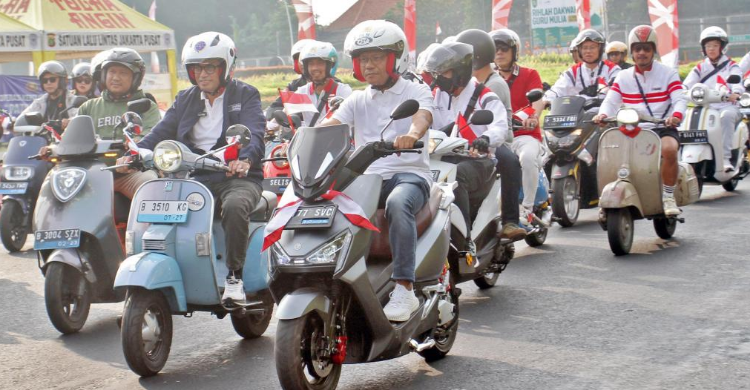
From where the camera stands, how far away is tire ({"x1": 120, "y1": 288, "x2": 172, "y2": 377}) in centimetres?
586

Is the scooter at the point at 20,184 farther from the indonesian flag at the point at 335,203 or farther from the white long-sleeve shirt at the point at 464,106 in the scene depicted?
the indonesian flag at the point at 335,203

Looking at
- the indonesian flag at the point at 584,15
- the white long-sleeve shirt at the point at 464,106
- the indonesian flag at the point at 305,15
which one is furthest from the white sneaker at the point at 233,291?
the indonesian flag at the point at 584,15

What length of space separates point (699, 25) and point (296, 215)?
5441cm

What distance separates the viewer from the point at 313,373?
5.17 m

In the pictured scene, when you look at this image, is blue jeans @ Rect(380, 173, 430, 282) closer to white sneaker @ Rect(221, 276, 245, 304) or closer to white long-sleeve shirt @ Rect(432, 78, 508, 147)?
white sneaker @ Rect(221, 276, 245, 304)

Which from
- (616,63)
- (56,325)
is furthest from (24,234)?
(616,63)

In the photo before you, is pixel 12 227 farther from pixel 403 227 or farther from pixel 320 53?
pixel 403 227

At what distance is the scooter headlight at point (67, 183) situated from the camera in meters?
7.36

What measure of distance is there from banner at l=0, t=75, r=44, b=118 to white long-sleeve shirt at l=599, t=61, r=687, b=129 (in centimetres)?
1407

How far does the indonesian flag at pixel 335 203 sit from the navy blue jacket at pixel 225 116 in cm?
179

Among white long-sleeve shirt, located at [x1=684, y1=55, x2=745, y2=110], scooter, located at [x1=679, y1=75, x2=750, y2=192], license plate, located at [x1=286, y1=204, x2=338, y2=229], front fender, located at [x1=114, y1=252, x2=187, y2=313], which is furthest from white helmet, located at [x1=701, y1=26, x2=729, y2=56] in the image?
license plate, located at [x1=286, y1=204, x2=338, y2=229]

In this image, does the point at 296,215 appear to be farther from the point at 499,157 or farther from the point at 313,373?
the point at 499,157

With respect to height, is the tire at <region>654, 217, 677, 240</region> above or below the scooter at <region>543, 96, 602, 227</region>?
below

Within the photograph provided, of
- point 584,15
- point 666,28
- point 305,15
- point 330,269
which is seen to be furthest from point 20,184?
point 666,28
